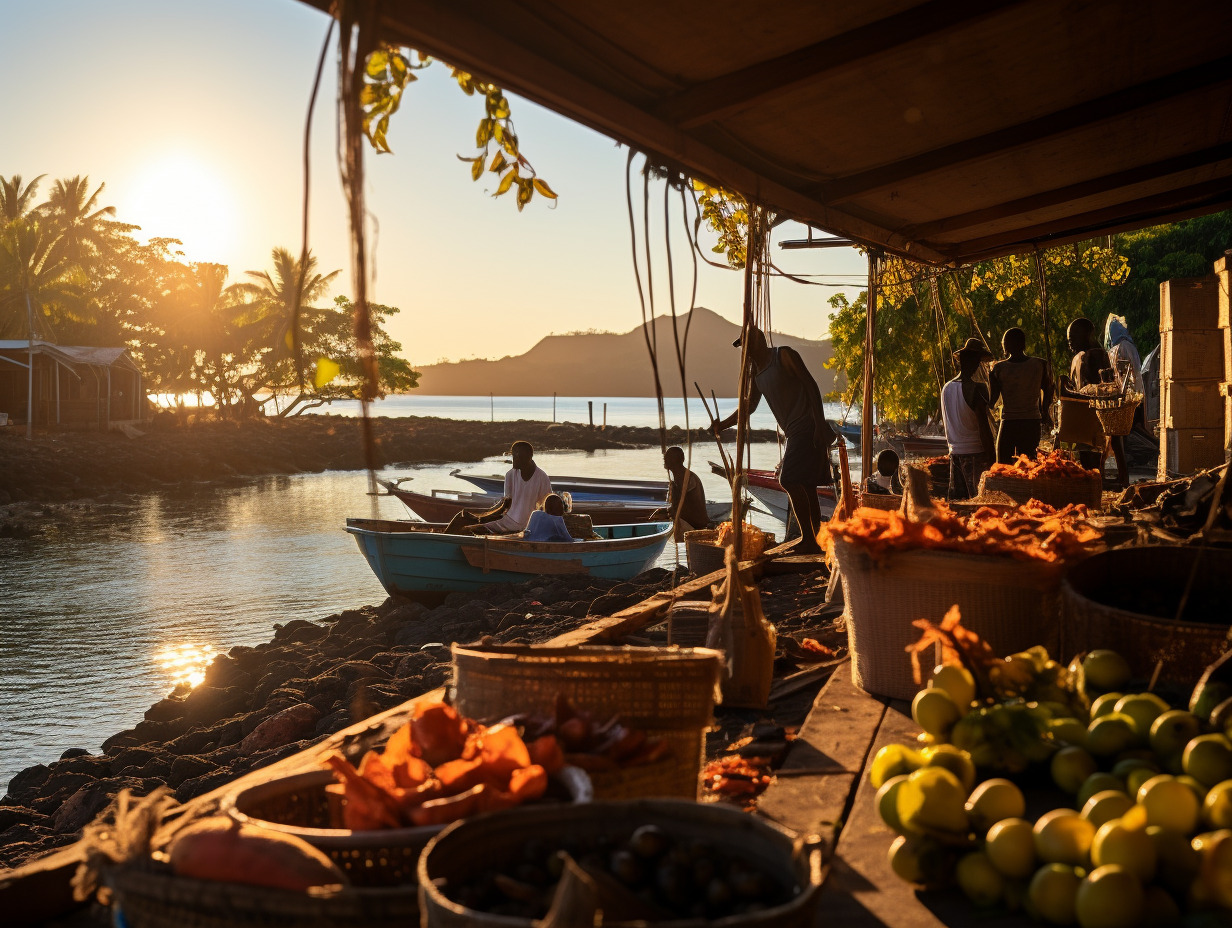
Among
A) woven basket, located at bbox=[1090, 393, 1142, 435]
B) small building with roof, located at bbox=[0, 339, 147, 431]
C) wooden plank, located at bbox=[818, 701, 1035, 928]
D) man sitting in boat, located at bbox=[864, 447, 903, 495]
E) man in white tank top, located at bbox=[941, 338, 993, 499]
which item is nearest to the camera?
wooden plank, located at bbox=[818, 701, 1035, 928]

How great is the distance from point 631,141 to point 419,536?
9.25m

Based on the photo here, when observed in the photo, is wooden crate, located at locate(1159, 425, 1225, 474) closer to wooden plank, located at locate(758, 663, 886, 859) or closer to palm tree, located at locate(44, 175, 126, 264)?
wooden plank, located at locate(758, 663, 886, 859)

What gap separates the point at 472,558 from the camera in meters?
12.2

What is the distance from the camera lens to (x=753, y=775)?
341 cm

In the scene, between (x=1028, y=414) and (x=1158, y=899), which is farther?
(x=1028, y=414)

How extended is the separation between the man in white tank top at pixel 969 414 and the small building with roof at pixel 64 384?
33864 mm

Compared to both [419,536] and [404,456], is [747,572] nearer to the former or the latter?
[419,536]

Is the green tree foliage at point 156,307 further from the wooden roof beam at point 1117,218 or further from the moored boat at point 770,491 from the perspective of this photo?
the wooden roof beam at point 1117,218

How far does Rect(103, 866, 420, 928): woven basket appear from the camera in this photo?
168cm

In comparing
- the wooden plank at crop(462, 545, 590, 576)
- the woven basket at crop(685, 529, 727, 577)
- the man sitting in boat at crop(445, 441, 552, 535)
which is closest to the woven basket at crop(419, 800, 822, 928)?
the woven basket at crop(685, 529, 727, 577)

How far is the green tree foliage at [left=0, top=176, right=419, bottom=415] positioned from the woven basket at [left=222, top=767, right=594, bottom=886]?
43.0 metres

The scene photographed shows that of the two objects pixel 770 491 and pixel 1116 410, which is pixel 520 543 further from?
pixel 770 491

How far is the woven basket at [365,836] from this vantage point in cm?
189

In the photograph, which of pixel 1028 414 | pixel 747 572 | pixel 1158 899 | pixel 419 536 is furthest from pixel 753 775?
pixel 419 536
